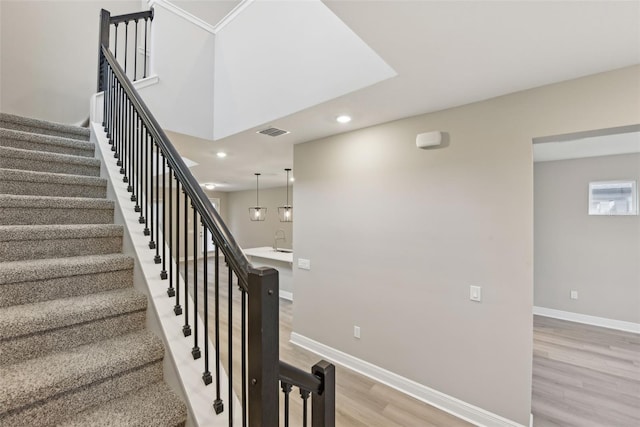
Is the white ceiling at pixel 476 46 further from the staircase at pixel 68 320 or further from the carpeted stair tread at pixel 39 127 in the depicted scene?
the carpeted stair tread at pixel 39 127

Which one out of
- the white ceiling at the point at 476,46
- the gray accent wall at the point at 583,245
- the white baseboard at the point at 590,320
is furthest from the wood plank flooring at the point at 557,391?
the white ceiling at the point at 476,46

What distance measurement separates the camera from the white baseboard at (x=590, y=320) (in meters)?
4.10

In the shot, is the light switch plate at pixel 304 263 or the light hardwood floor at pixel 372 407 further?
the light switch plate at pixel 304 263

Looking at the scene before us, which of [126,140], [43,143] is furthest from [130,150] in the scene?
[43,143]

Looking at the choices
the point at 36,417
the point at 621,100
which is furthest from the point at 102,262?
the point at 621,100

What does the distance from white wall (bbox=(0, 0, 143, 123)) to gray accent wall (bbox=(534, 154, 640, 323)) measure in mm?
7341

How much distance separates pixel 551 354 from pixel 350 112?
3.80 metres

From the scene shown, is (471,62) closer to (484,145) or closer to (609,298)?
(484,145)

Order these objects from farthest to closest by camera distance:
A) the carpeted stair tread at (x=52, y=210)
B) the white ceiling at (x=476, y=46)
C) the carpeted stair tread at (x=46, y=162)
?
the carpeted stair tread at (x=46, y=162), the carpeted stair tread at (x=52, y=210), the white ceiling at (x=476, y=46)

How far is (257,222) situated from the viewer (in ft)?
30.6

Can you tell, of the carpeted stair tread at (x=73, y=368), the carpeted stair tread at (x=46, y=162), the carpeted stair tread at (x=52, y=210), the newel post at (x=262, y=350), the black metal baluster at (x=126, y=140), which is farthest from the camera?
the black metal baluster at (x=126, y=140)

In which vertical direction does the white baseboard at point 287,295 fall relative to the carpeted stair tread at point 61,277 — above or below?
below

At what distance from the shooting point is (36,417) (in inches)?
39.7

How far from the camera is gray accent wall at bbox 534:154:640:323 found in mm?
4109
